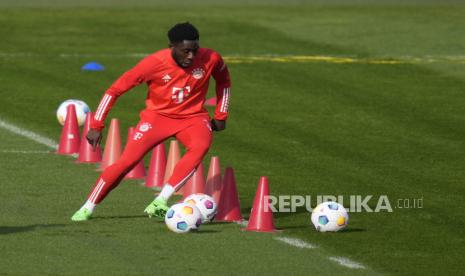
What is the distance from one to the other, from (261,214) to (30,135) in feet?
24.0

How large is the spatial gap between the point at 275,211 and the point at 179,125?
174 cm

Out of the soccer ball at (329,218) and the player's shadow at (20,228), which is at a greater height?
the soccer ball at (329,218)

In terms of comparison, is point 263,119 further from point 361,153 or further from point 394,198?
point 394,198

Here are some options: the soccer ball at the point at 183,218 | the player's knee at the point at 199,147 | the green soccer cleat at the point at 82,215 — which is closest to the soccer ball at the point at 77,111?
the green soccer cleat at the point at 82,215

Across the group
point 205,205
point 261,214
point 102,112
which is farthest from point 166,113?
point 261,214

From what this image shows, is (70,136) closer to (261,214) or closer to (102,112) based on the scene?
(102,112)

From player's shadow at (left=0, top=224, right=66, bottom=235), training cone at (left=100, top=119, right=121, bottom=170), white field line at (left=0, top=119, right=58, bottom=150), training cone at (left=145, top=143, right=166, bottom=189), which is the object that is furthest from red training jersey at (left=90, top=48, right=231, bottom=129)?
white field line at (left=0, top=119, right=58, bottom=150)

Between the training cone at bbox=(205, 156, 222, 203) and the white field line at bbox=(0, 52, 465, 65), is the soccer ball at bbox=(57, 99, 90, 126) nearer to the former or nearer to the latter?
the training cone at bbox=(205, 156, 222, 203)

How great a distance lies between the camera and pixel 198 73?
16375 millimetres

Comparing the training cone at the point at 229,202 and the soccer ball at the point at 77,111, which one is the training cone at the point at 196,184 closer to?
the training cone at the point at 229,202

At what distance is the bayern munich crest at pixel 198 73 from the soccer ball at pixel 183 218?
150 cm

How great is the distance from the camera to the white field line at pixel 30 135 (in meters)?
21.8

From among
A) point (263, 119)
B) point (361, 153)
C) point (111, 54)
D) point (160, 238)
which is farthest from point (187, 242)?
point (111, 54)

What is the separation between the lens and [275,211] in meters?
17.4
